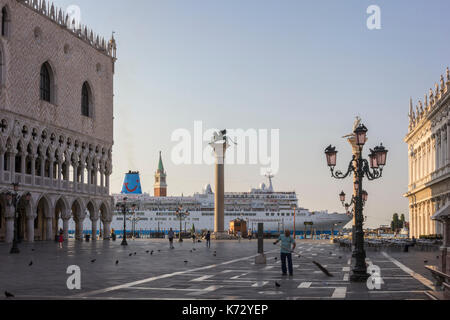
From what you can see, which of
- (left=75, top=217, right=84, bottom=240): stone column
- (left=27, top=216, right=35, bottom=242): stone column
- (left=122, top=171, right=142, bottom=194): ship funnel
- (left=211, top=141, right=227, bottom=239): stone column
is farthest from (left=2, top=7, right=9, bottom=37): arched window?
(left=122, top=171, right=142, bottom=194): ship funnel

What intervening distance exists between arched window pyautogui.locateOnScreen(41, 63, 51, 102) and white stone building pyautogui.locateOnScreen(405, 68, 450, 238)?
32.8m

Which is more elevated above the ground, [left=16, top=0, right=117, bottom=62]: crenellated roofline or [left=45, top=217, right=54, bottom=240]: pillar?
[left=16, top=0, right=117, bottom=62]: crenellated roofline

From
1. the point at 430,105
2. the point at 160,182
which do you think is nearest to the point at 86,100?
the point at 430,105

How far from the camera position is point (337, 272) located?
1788 centimetres

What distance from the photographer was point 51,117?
51.6 metres

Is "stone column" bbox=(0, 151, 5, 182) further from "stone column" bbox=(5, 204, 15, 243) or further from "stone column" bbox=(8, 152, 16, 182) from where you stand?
"stone column" bbox=(5, 204, 15, 243)


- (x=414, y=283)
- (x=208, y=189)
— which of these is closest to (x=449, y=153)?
(x=414, y=283)

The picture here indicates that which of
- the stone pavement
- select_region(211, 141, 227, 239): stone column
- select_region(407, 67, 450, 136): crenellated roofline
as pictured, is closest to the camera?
the stone pavement

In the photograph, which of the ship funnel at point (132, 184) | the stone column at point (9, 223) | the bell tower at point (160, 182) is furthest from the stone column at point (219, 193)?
the bell tower at point (160, 182)

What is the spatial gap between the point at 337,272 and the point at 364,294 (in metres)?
6.01

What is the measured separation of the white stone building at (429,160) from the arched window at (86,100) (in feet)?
106

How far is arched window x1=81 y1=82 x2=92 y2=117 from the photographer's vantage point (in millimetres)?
59031

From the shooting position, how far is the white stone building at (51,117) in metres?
45.8

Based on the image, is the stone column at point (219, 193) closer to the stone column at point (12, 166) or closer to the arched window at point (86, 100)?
the arched window at point (86, 100)
